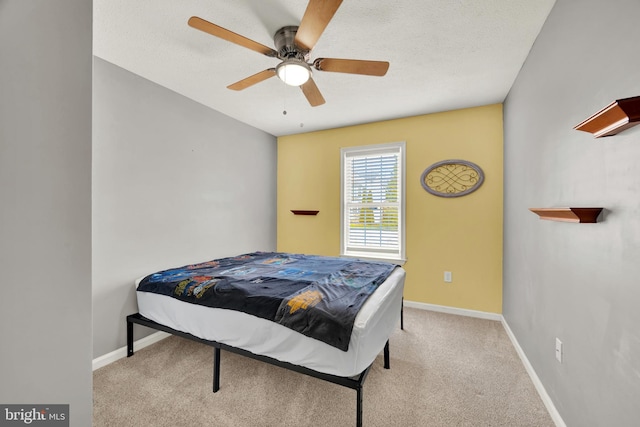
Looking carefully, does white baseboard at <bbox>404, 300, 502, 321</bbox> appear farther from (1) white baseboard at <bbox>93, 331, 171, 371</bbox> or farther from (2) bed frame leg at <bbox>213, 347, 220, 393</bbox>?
(1) white baseboard at <bbox>93, 331, 171, 371</bbox>

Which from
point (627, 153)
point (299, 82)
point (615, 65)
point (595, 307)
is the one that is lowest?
point (595, 307)

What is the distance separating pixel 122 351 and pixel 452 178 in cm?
378

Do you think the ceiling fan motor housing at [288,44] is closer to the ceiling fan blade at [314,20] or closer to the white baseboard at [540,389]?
the ceiling fan blade at [314,20]

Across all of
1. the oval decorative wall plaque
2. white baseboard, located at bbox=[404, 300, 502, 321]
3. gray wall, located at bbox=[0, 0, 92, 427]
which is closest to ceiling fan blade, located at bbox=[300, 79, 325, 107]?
gray wall, located at bbox=[0, 0, 92, 427]

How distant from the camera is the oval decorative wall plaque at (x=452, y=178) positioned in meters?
3.13

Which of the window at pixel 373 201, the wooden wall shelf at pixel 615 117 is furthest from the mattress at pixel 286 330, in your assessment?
the window at pixel 373 201

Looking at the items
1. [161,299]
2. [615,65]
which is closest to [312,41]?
[615,65]

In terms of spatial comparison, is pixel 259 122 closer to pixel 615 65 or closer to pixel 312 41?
pixel 312 41

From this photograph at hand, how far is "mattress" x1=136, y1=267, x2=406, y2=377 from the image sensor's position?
4.77 feet

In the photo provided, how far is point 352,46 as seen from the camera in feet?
6.60

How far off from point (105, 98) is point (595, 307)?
3.42 metres

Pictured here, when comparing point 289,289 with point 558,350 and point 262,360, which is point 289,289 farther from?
point 558,350

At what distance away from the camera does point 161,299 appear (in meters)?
2.14

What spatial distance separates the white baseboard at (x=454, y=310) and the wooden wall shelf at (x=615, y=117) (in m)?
2.63
